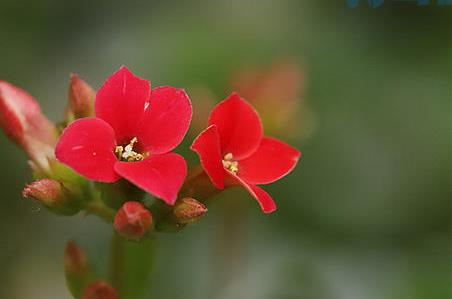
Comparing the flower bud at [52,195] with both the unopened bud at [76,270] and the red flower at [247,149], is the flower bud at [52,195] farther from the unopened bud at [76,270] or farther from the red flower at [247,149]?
the red flower at [247,149]

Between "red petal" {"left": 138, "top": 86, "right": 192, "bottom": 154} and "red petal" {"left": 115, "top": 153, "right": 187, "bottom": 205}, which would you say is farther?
"red petal" {"left": 138, "top": 86, "right": 192, "bottom": 154}

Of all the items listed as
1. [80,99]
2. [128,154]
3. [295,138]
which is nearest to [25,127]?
[80,99]

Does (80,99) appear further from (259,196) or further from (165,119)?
(259,196)

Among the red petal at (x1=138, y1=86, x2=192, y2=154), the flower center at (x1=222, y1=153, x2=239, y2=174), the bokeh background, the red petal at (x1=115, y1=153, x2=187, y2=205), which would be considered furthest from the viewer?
the bokeh background

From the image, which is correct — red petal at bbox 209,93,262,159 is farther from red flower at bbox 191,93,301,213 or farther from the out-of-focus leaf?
the out-of-focus leaf

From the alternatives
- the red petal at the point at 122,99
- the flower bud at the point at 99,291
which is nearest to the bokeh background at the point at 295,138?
the flower bud at the point at 99,291

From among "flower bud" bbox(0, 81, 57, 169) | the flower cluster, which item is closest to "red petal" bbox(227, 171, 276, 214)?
the flower cluster

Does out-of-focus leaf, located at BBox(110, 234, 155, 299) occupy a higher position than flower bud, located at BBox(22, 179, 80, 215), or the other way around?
flower bud, located at BBox(22, 179, 80, 215)

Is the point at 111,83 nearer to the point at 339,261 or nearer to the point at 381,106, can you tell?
the point at 339,261
